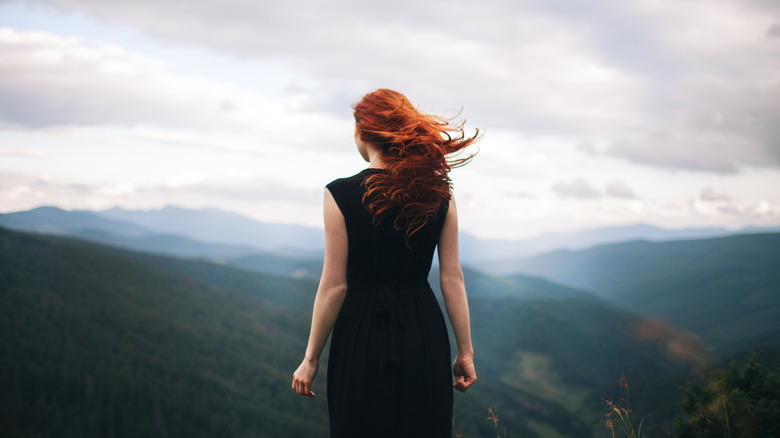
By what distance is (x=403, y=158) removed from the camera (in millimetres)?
2396

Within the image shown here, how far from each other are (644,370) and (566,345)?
13.0 meters

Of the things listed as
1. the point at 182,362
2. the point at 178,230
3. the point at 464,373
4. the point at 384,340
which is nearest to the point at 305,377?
the point at 384,340

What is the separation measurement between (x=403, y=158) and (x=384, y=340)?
969 millimetres

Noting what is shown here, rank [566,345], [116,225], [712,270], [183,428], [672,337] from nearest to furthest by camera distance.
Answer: [183,428] < [116,225] < [672,337] < [566,345] < [712,270]

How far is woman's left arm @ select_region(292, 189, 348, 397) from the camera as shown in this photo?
7.86 feet

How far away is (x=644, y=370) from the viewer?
2376 inches

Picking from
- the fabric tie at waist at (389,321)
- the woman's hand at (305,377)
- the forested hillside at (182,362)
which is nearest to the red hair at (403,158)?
the fabric tie at waist at (389,321)

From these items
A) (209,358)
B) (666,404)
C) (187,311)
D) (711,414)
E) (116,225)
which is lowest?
(666,404)

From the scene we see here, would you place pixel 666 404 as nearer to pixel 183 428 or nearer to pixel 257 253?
pixel 183 428

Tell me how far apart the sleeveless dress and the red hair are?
0.22 feet

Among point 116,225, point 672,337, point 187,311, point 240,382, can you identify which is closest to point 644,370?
point 672,337

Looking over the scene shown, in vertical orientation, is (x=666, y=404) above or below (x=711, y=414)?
below

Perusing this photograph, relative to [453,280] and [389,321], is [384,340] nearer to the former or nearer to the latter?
[389,321]

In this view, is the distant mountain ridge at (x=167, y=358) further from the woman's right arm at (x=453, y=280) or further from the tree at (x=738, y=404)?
the tree at (x=738, y=404)
